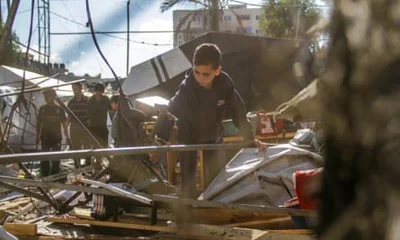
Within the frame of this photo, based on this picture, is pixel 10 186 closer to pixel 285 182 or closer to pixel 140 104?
pixel 285 182

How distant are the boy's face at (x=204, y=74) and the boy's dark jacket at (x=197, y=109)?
2.2 inches

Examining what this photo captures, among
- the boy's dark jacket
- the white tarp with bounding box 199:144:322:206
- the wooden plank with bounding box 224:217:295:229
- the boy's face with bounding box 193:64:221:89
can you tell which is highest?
the boy's face with bounding box 193:64:221:89

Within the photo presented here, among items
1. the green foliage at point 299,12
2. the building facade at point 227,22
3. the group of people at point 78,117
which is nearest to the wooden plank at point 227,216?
the green foliage at point 299,12

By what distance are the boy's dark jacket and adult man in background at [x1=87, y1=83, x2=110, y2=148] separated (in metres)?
4.92

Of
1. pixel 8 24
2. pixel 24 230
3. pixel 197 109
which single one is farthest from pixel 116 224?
pixel 8 24

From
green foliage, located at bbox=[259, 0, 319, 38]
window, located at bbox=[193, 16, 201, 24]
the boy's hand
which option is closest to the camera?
green foliage, located at bbox=[259, 0, 319, 38]

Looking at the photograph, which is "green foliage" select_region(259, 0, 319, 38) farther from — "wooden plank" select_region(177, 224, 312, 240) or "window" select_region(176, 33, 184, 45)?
"window" select_region(176, 33, 184, 45)

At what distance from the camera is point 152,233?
3.89 m

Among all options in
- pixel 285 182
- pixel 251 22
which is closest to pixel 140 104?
pixel 285 182

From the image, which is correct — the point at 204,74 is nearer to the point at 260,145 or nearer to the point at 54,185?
the point at 260,145

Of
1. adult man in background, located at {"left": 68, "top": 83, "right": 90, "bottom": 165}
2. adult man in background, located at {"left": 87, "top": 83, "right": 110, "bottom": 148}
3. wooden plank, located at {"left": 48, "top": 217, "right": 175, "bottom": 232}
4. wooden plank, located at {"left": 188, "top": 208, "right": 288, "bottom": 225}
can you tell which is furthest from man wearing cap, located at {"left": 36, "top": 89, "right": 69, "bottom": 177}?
wooden plank, located at {"left": 188, "top": 208, "right": 288, "bottom": 225}

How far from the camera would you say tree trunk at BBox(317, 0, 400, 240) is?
2.36 feet

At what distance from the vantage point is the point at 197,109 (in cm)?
491

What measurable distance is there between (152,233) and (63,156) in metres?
1.11
